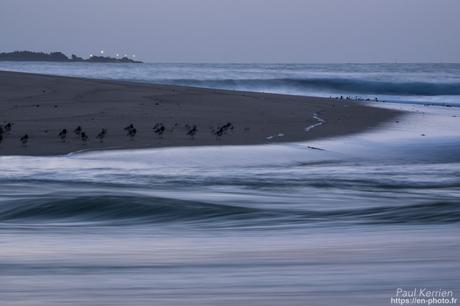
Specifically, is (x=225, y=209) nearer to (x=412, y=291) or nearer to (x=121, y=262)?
(x=121, y=262)

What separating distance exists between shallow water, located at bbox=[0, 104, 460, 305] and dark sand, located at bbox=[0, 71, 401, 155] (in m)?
0.93

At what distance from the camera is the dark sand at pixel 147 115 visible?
13.9m

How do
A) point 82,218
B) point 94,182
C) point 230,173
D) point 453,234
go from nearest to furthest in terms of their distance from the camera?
point 453,234
point 82,218
point 94,182
point 230,173

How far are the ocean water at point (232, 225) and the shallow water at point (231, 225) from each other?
14 mm

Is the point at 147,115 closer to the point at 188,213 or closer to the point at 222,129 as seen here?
the point at 222,129

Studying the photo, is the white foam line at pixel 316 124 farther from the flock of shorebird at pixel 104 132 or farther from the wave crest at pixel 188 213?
the wave crest at pixel 188 213

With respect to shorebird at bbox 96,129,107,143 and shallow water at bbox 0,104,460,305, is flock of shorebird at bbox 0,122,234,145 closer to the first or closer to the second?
shorebird at bbox 96,129,107,143

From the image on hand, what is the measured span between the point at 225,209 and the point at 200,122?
7693 millimetres

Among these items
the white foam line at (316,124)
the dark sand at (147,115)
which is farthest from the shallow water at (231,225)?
the white foam line at (316,124)

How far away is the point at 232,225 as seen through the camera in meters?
8.27

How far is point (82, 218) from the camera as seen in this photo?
8570mm

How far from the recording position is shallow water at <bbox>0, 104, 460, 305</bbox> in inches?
224

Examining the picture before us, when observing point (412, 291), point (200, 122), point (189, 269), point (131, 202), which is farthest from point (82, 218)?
point (200, 122)

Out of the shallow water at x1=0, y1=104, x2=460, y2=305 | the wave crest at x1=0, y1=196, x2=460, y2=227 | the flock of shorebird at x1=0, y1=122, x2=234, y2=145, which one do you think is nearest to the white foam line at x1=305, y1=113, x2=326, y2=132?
the flock of shorebird at x1=0, y1=122, x2=234, y2=145
